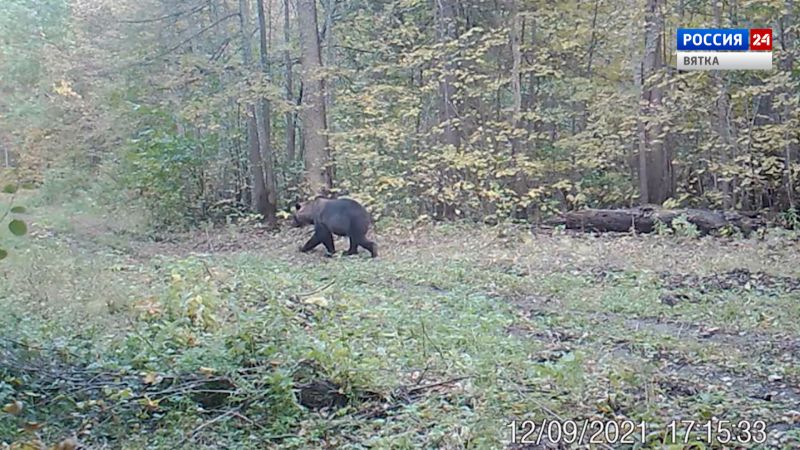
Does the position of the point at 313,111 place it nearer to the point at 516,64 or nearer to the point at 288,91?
the point at 288,91

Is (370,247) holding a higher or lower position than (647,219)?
lower

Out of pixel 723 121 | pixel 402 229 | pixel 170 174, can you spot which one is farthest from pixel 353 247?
pixel 723 121

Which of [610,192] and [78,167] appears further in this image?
[78,167]

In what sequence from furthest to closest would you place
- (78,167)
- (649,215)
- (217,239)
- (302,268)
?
(78,167)
(217,239)
(649,215)
(302,268)

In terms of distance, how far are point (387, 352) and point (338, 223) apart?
26.1ft

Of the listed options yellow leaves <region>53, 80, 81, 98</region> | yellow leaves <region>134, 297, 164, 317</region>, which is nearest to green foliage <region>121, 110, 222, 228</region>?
yellow leaves <region>53, 80, 81, 98</region>

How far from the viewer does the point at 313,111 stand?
58.6 ft

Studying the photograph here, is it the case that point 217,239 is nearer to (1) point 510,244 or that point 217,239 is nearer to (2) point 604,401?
(1) point 510,244

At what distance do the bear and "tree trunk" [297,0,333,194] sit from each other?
317cm

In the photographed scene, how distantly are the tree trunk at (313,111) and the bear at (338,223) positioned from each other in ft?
10.4

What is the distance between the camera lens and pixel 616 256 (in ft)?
41.1

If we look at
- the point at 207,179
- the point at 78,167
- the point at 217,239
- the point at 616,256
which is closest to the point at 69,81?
the point at 78,167

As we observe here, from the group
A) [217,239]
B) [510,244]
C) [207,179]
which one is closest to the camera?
[510,244]

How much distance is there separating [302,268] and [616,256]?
15.3 ft
